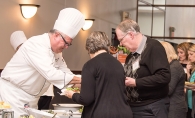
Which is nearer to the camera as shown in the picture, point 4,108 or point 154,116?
point 4,108

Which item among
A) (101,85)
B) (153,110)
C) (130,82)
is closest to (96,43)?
(101,85)

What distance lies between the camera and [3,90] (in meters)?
3.12

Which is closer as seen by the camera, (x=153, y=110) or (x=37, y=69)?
(x=37, y=69)

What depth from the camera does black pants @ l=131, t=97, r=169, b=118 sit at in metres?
3.08

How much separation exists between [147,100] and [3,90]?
1039 millimetres

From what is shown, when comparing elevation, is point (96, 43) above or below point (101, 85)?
above

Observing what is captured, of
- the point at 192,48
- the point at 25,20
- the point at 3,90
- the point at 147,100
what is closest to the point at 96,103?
the point at 147,100

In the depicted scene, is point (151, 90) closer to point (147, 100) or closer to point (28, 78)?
point (147, 100)

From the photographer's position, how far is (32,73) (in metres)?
3.00

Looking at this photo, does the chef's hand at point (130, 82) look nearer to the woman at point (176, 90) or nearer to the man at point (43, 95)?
the woman at point (176, 90)

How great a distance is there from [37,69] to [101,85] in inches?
19.2

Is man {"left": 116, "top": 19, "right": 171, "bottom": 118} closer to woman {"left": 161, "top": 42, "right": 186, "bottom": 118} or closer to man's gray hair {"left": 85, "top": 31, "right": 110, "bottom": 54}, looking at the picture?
man's gray hair {"left": 85, "top": 31, "right": 110, "bottom": 54}

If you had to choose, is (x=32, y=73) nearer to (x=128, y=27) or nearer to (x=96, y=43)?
(x=96, y=43)

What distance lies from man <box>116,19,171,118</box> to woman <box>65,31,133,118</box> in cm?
25
